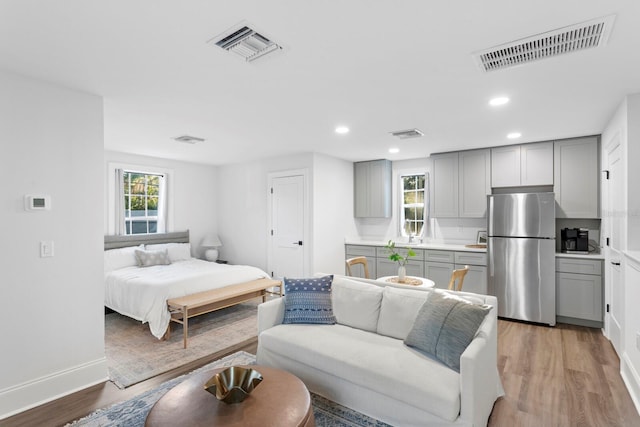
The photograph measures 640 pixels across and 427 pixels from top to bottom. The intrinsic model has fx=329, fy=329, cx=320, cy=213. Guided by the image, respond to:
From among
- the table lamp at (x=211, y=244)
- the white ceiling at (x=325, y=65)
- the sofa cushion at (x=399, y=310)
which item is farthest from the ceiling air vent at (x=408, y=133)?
the table lamp at (x=211, y=244)

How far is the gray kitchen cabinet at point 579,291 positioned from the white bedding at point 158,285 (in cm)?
411

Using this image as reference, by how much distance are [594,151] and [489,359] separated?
362cm

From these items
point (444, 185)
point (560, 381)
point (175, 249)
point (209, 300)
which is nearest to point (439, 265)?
point (444, 185)

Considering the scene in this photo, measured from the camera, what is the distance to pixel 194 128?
396 centimetres

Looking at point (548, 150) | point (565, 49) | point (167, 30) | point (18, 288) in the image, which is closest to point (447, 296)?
point (565, 49)

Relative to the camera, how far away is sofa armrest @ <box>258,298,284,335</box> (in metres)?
2.99

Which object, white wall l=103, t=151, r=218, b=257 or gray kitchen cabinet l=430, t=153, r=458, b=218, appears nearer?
gray kitchen cabinet l=430, t=153, r=458, b=218

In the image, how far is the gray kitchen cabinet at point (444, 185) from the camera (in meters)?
5.38

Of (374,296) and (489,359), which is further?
(374,296)

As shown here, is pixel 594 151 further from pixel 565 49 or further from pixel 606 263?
pixel 565 49

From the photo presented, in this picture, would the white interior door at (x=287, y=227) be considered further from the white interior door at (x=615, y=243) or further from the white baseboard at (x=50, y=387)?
the white interior door at (x=615, y=243)

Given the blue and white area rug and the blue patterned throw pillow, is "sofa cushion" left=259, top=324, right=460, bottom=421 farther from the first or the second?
the blue and white area rug

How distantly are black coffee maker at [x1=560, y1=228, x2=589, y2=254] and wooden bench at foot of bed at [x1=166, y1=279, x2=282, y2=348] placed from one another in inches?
159

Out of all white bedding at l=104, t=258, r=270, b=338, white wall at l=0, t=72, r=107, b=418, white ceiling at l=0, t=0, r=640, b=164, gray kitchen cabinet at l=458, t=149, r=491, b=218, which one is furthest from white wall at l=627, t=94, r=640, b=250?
white wall at l=0, t=72, r=107, b=418
